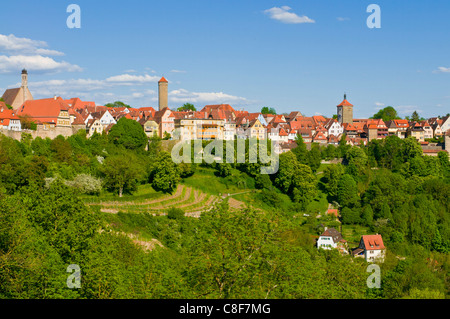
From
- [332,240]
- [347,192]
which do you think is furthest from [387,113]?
[332,240]

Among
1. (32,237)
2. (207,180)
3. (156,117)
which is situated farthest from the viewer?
(156,117)

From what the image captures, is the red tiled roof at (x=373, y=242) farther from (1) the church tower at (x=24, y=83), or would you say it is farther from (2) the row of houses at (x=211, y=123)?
(1) the church tower at (x=24, y=83)

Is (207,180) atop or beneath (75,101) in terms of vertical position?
beneath

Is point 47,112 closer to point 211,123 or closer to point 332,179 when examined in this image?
point 211,123

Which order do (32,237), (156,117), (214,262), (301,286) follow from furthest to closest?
(156,117)
(32,237)
(301,286)
(214,262)
